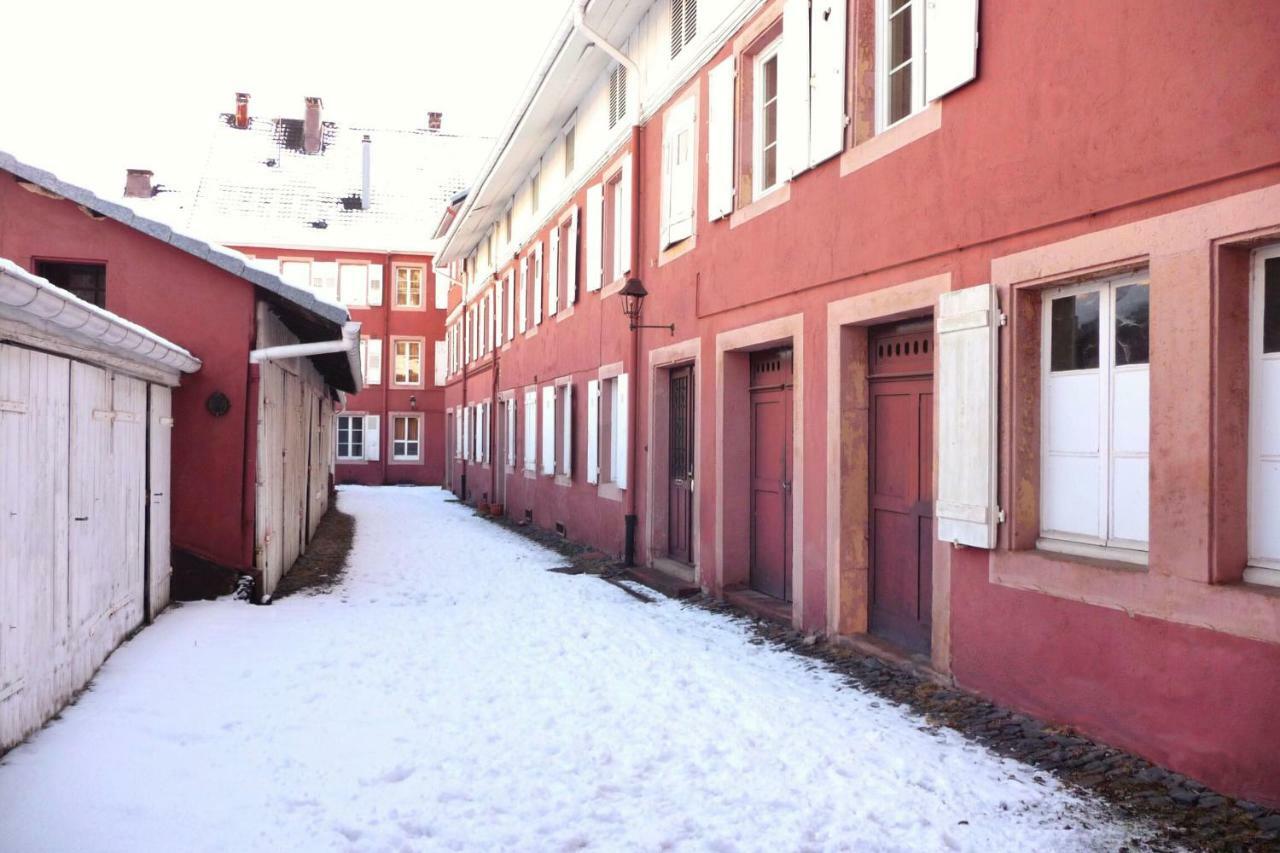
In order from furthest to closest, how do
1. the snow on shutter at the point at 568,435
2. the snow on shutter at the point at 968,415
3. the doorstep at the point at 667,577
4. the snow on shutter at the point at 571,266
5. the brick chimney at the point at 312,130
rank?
the brick chimney at the point at 312,130, the snow on shutter at the point at 568,435, the snow on shutter at the point at 571,266, the doorstep at the point at 667,577, the snow on shutter at the point at 968,415

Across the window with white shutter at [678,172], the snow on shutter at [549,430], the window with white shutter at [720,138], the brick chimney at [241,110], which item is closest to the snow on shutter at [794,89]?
the window with white shutter at [720,138]

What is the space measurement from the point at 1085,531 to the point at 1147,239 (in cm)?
143

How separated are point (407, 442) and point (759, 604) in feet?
84.6

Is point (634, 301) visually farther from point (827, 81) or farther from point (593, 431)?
point (827, 81)

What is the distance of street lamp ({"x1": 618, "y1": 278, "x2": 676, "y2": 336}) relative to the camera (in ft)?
35.2

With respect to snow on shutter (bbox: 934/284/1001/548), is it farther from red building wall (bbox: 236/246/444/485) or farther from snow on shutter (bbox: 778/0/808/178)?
red building wall (bbox: 236/246/444/485)

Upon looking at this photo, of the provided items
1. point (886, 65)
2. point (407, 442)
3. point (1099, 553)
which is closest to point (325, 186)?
point (407, 442)

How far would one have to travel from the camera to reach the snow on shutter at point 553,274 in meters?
15.7

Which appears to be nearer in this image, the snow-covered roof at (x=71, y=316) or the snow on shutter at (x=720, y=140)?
the snow-covered roof at (x=71, y=316)

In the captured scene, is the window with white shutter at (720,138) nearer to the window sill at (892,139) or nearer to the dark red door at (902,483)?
the window sill at (892,139)

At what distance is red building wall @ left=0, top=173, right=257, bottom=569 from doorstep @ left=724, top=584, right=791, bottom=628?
4148mm

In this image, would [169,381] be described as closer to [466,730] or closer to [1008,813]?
[466,730]

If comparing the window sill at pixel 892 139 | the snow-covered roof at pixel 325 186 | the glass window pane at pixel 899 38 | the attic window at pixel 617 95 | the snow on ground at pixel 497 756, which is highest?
the snow-covered roof at pixel 325 186

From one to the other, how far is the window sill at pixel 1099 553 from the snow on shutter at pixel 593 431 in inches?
322
